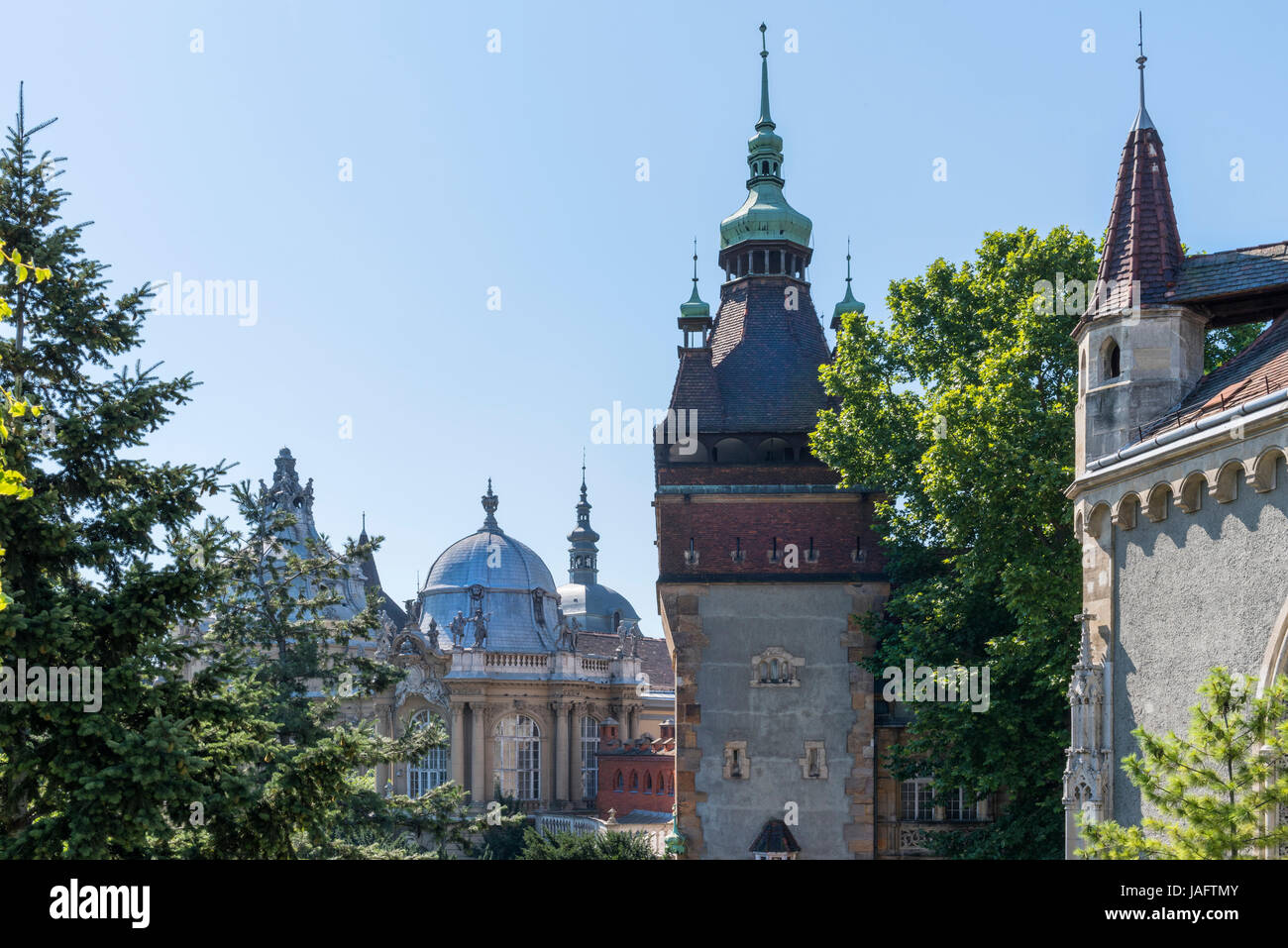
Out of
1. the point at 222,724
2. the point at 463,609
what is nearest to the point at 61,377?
the point at 222,724

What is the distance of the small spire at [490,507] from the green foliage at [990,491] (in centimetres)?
4202

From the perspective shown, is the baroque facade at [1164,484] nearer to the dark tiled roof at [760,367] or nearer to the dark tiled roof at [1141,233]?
the dark tiled roof at [1141,233]

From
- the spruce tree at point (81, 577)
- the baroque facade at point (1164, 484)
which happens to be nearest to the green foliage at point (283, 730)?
the spruce tree at point (81, 577)

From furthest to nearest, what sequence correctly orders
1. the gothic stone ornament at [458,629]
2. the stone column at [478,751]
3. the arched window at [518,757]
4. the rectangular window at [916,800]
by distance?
the gothic stone ornament at [458,629]
the arched window at [518,757]
the stone column at [478,751]
the rectangular window at [916,800]

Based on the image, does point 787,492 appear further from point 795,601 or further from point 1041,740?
point 1041,740

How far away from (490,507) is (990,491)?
4926 centimetres

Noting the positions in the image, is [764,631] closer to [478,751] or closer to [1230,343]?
[1230,343]

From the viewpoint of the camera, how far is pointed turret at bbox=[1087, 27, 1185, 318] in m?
16.2

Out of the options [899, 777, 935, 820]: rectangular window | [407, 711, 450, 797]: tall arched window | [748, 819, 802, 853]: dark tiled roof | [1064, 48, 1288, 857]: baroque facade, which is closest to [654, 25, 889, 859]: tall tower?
[748, 819, 802, 853]: dark tiled roof

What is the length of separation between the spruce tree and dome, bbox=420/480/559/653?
5042 cm

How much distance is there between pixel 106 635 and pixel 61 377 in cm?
327

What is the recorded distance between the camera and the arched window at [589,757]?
63.7 metres

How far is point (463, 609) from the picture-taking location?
65.7 m
